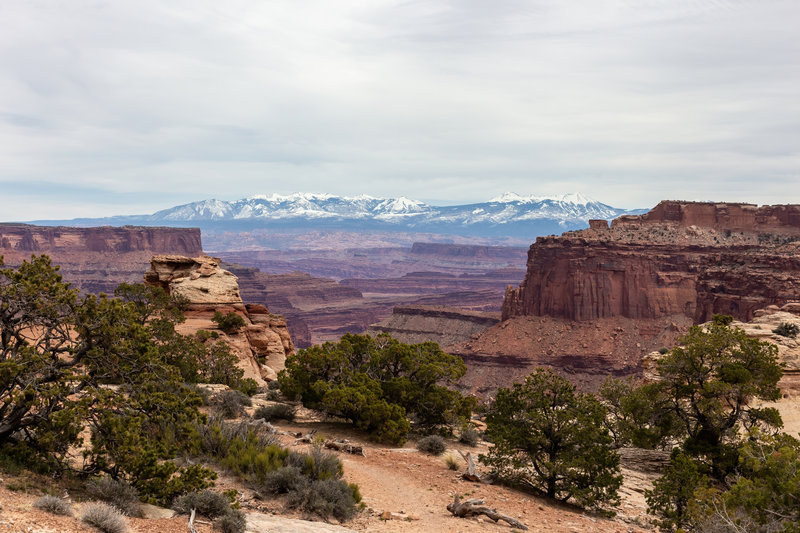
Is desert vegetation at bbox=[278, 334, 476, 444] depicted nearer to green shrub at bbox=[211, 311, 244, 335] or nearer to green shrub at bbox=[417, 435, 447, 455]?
green shrub at bbox=[417, 435, 447, 455]

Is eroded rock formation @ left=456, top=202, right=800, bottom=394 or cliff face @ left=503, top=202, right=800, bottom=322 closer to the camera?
eroded rock formation @ left=456, top=202, right=800, bottom=394

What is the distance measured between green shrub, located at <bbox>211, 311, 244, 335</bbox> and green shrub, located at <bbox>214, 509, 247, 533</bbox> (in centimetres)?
2941

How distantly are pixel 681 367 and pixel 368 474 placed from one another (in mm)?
11576

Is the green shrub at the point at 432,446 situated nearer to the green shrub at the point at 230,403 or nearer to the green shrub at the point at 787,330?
the green shrub at the point at 230,403

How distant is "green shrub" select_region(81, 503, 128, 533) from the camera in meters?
8.59

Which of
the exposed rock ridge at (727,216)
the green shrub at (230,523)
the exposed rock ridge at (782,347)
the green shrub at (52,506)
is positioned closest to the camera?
the green shrub at (52,506)

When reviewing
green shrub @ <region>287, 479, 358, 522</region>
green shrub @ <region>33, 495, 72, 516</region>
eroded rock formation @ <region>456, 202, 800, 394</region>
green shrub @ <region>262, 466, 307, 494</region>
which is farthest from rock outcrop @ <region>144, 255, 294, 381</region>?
eroded rock formation @ <region>456, 202, 800, 394</region>

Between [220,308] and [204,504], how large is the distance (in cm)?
3085

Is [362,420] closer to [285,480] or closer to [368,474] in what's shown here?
[368,474]

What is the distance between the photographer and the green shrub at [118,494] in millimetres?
9969

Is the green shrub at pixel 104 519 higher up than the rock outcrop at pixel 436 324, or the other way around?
the green shrub at pixel 104 519

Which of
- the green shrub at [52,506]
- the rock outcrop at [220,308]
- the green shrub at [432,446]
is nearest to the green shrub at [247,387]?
the rock outcrop at [220,308]

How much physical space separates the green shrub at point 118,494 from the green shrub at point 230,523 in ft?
4.87

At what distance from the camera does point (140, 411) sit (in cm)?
1104
